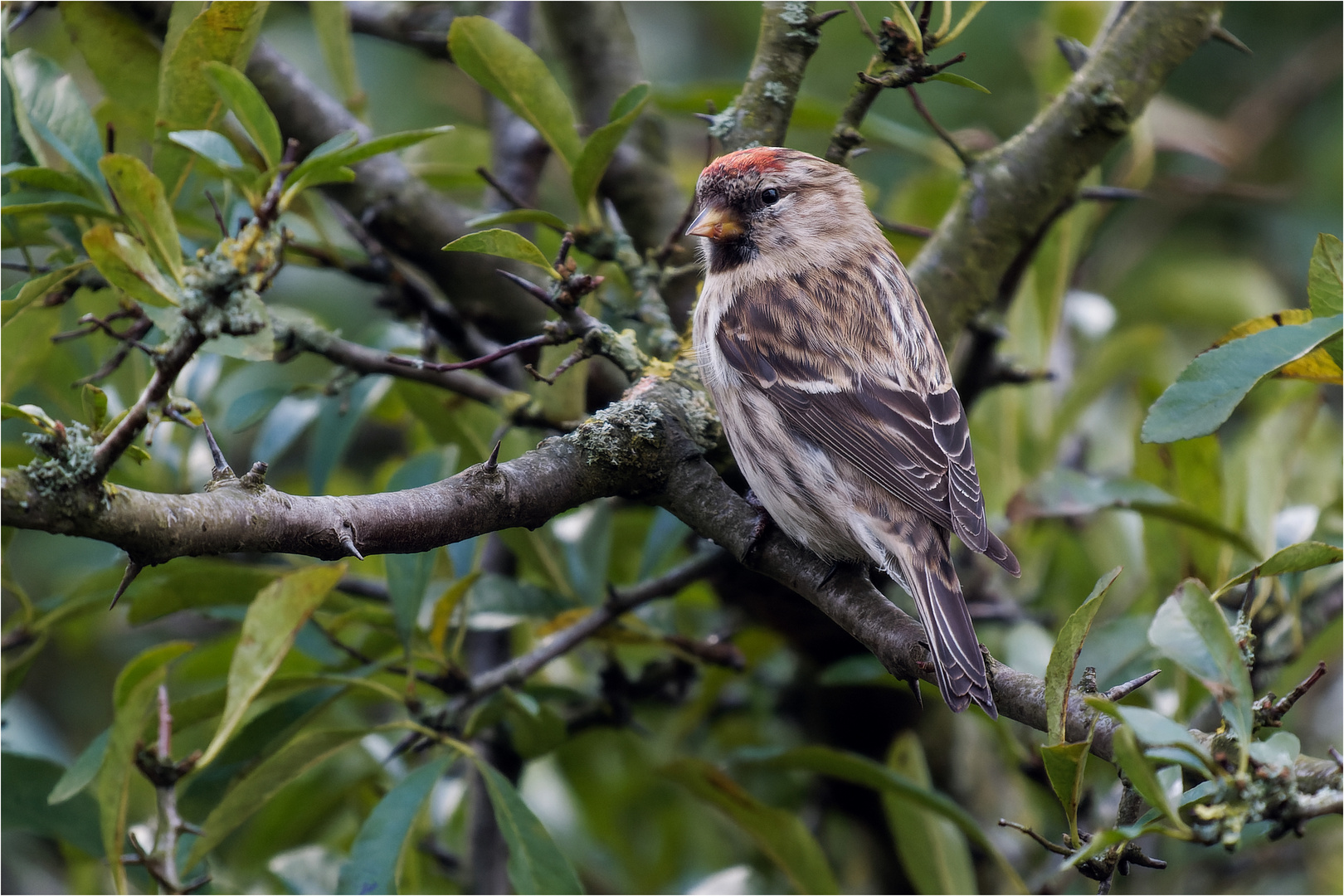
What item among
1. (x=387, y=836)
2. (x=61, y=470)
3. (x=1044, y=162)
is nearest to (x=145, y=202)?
(x=61, y=470)

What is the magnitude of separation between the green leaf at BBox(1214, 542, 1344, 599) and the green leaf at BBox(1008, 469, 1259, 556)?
2.93 feet

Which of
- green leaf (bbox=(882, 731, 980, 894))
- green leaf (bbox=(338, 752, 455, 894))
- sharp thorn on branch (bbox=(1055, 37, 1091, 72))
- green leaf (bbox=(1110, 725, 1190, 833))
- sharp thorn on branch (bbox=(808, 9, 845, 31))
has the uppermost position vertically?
sharp thorn on branch (bbox=(808, 9, 845, 31))

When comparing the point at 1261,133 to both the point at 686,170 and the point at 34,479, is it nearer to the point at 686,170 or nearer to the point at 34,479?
the point at 686,170

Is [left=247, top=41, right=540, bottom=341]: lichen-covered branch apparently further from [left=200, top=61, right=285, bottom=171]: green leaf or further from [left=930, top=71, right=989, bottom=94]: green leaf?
[left=930, top=71, right=989, bottom=94]: green leaf

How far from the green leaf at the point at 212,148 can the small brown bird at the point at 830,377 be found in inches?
39.0

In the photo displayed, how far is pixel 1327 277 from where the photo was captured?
1.79 meters

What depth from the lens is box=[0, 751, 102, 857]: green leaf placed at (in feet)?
7.51

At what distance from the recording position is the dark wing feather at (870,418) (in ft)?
7.89

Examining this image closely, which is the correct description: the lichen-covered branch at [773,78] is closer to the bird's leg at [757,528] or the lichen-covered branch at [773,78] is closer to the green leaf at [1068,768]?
the bird's leg at [757,528]

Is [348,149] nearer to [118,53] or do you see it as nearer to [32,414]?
[32,414]

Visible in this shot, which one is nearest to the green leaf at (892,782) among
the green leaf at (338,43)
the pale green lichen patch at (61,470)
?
the pale green lichen patch at (61,470)

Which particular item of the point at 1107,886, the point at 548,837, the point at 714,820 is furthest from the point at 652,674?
the point at 1107,886

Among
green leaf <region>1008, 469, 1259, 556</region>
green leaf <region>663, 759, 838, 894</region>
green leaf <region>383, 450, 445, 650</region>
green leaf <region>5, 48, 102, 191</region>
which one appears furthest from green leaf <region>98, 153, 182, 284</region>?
green leaf <region>1008, 469, 1259, 556</region>

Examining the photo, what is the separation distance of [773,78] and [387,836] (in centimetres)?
178
